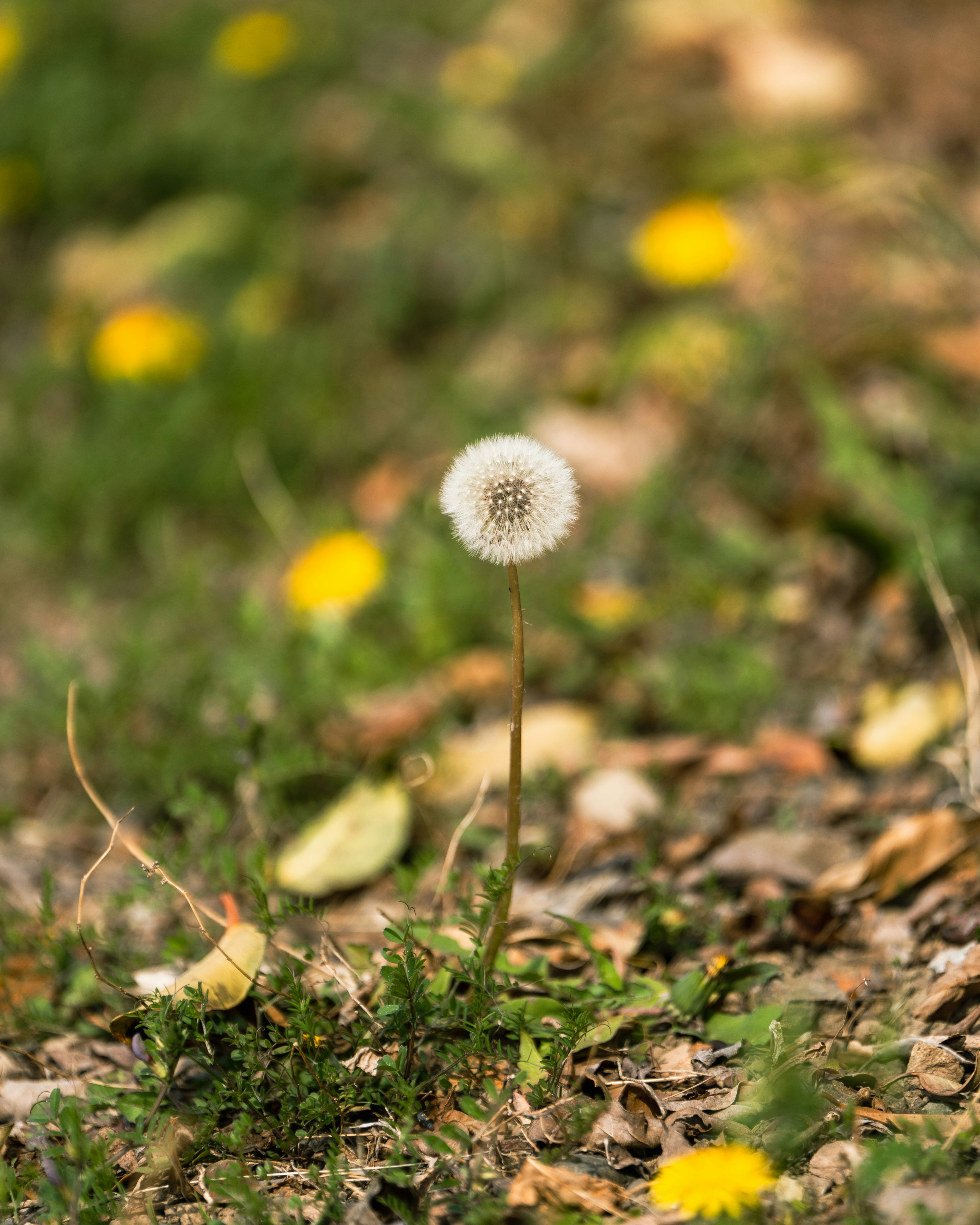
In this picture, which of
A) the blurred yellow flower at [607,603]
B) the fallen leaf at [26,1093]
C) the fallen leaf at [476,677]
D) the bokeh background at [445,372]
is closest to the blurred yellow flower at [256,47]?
the bokeh background at [445,372]

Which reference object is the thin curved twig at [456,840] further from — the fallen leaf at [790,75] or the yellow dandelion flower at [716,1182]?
the fallen leaf at [790,75]

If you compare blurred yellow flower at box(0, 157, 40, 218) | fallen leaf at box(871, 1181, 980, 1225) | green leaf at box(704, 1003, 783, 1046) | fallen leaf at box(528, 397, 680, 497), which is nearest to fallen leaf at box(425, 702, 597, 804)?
green leaf at box(704, 1003, 783, 1046)

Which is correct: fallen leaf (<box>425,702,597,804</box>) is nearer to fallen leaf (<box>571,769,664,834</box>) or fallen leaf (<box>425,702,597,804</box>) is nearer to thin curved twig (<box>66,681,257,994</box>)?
fallen leaf (<box>571,769,664,834</box>)

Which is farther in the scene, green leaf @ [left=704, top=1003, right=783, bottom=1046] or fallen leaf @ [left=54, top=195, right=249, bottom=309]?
fallen leaf @ [left=54, top=195, right=249, bottom=309]

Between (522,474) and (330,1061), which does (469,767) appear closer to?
(330,1061)

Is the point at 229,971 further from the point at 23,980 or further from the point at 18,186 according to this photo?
the point at 18,186

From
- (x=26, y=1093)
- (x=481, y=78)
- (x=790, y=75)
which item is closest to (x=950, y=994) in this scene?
(x=26, y=1093)
